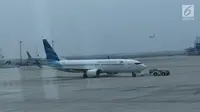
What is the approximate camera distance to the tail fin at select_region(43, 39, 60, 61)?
57031 mm

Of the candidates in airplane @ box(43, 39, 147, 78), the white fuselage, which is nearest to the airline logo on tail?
airplane @ box(43, 39, 147, 78)

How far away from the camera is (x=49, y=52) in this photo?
5816cm

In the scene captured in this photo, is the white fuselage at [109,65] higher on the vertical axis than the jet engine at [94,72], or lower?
higher

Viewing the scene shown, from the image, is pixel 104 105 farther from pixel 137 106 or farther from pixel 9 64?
pixel 9 64

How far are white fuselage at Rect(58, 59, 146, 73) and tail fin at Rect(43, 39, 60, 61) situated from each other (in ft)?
5.82

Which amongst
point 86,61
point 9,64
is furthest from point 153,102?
point 9,64

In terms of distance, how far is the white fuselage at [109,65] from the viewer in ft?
162

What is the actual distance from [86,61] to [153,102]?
1372 inches

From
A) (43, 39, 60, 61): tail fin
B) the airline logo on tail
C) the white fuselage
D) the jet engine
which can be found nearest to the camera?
the white fuselage

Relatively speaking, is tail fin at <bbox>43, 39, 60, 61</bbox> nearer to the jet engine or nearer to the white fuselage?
the white fuselage

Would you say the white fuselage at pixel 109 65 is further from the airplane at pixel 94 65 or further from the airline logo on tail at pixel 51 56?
the airline logo on tail at pixel 51 56

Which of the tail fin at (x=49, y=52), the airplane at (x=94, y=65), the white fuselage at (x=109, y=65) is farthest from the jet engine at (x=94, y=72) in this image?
the tail fin at (x=49, y=52)

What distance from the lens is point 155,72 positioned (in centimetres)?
5144

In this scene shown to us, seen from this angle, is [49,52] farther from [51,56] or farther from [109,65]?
[109,65]
